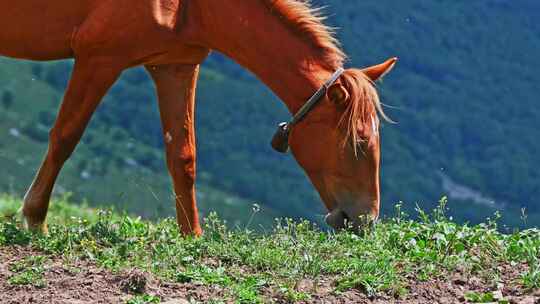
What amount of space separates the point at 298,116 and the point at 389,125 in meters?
75.9

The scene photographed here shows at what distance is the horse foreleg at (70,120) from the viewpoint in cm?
766

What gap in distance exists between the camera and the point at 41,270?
627 centimetres

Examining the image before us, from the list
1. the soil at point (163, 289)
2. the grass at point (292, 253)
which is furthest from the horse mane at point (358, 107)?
the soil at point (163, 289)

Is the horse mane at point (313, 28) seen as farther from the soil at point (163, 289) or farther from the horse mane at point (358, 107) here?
the soil at point (163, 289)

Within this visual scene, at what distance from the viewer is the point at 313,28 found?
7820 millimetres

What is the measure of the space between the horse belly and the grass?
1.26 metres

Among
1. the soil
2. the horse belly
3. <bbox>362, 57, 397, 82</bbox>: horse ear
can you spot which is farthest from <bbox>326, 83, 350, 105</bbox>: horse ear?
the horse belly

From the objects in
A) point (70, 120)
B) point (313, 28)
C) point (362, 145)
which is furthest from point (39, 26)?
point (362, 145)

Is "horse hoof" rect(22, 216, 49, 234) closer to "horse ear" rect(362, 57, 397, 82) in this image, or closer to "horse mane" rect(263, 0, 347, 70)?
"horse mane" rect(263, 0, 347, 70)

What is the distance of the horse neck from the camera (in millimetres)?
7762

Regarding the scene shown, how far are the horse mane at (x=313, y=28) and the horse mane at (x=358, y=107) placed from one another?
0.91 ft

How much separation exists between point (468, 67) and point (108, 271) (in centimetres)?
9403

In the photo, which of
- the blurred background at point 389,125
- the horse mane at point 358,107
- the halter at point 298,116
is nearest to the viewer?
the horse mane at point 358,107

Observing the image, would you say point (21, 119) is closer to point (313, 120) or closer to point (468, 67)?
point (468, 67)
